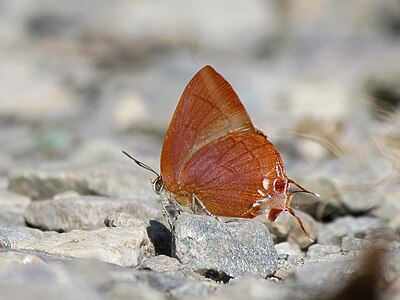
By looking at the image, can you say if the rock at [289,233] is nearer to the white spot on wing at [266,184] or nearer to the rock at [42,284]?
the white spot on wing at [266,184]

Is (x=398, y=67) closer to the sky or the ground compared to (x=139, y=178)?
closer to the sky

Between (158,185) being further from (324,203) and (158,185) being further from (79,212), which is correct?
(324,203)

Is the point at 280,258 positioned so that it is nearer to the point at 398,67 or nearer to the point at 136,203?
the point at 136,203

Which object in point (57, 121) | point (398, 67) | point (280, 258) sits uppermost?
point (398, 67)

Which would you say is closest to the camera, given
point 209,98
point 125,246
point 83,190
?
point 125,246

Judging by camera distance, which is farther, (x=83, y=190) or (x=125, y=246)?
(x=83, y=190)

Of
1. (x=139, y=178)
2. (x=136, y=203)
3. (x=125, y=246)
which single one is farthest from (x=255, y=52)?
(x=125, y=246)

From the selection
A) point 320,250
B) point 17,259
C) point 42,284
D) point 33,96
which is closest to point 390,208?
point 320,250
